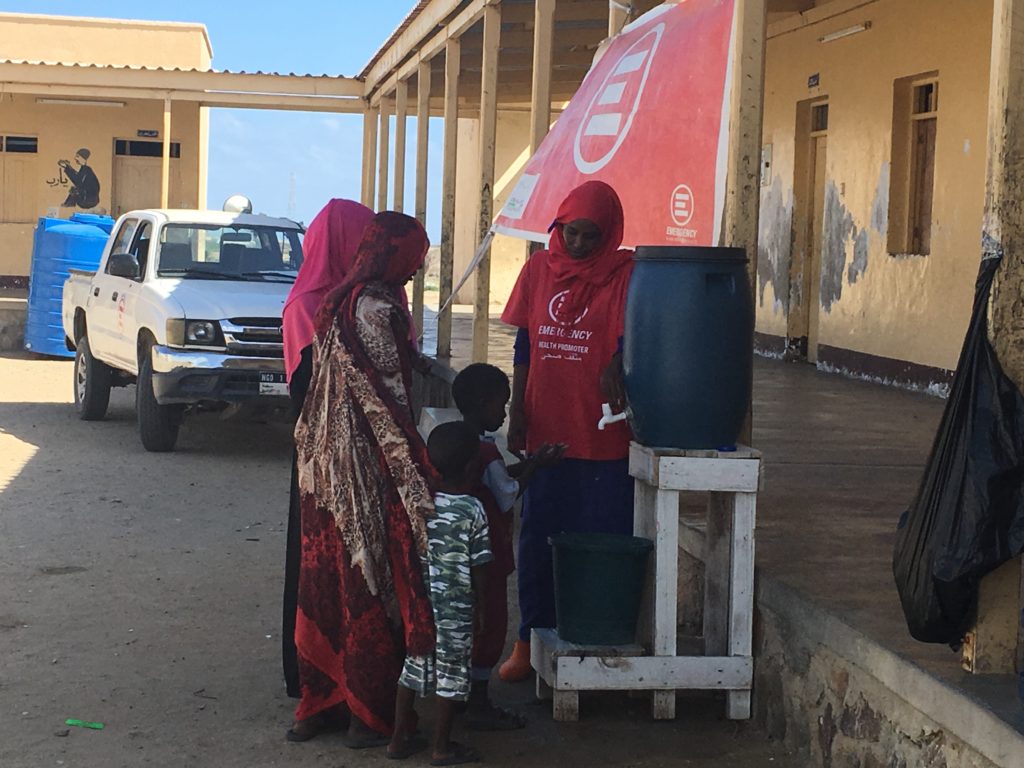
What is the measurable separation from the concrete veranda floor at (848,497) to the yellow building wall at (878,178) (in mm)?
671

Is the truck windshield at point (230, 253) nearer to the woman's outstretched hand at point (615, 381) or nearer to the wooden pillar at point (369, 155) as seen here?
the woman's outstretched hand at point (615, 381)

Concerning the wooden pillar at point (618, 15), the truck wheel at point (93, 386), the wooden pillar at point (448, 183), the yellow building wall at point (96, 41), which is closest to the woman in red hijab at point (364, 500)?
the wooden pillar at point (618, 15)

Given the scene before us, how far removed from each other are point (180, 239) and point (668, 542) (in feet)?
24.8

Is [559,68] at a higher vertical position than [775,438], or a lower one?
higher

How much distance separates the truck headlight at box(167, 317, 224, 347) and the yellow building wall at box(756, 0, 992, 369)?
518 cm

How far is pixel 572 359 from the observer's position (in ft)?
15.4

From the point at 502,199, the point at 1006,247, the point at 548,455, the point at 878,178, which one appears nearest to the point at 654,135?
the point at 548,455

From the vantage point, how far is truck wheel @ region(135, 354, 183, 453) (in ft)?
33.4

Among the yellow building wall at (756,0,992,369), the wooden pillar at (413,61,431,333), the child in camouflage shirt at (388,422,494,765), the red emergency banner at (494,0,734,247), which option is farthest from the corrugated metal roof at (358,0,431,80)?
the child in camouflage shirt at (388,422,494,765)

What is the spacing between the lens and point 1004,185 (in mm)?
3369

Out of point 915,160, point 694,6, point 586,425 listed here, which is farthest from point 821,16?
point 586,425

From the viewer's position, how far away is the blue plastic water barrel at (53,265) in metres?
16.2

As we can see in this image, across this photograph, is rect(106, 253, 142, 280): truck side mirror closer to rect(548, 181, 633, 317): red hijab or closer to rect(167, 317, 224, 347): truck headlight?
rect(167, 317, 224, 347): truck headlight

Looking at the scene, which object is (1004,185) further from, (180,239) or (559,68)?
(559,68)
